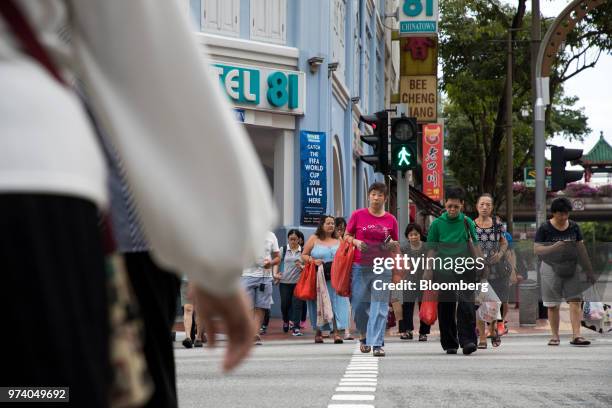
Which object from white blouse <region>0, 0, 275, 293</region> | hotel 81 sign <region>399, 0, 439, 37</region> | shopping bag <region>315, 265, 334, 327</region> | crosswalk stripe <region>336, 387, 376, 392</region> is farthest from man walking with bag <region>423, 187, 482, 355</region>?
hotel 81 sign <region>399, 0, 439, 37</region>

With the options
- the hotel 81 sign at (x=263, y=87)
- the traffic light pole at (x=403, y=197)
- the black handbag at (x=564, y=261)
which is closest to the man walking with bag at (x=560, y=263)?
the black handbag at (x=564, y=261)

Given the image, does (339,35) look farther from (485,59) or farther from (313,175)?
(485,59)

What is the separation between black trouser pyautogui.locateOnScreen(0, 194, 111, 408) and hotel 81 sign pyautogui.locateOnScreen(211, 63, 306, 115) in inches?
810

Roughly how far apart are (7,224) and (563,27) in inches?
812

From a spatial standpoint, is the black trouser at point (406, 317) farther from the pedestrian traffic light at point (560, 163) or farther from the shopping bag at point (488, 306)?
the pedestrian traffic light at point (560, 163)

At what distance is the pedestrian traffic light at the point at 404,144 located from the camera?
18.0 metres

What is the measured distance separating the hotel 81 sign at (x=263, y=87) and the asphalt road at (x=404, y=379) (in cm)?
916

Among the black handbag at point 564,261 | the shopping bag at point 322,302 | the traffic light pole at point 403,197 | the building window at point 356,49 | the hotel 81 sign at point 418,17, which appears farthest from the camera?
the building window at point 356,49

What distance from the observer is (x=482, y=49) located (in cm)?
4369

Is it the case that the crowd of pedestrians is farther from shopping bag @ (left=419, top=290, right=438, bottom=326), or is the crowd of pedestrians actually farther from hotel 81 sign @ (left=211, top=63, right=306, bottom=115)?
hotel 81 sign @ (left=211, top=63, right=306, bottom=115)

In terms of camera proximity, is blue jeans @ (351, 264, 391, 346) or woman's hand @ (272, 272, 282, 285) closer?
blue jeans @ (351, 264, 391, 346)

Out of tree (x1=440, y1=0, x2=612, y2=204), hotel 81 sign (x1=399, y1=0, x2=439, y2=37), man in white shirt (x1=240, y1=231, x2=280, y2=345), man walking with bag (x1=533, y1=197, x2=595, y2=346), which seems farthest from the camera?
tree (x1=440, y1=0, x2=612, y2=204)

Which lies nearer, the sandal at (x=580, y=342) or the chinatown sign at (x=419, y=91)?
the sandal at (x=580, y=342)

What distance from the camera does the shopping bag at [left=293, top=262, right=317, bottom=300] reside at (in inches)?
660
